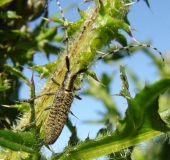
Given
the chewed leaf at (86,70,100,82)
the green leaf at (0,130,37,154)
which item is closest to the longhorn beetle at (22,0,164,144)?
the chewed leaf at (86,70,100,82)

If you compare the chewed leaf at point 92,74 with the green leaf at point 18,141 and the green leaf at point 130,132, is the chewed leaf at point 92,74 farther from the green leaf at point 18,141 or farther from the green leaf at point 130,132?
the green leaf at point 18,141

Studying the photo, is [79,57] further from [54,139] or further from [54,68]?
[54,139]

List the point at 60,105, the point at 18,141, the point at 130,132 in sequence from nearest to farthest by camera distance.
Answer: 1. the point at 18,141
2. the point at 130,132
3. the point at 60,105

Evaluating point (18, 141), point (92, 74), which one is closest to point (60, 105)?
point (92, 74)

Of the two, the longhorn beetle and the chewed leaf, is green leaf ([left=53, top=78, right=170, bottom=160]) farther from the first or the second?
the chewed leaf

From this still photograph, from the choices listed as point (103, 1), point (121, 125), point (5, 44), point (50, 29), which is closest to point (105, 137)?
point (121, 125)

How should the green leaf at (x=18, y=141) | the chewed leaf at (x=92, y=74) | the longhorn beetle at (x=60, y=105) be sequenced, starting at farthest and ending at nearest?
the chewed leaf at (x=92, y=74), the longhorn beetle at (x=60, y=105), the green leaf at (x=18, y=141)

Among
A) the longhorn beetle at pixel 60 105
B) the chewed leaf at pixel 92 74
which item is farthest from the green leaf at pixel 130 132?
the chewed leaf at pixel 92 74

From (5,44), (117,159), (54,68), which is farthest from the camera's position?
(5,44)

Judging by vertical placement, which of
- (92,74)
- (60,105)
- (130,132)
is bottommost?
(130,132)

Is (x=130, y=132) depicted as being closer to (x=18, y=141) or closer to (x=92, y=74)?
(x=92, y=74)

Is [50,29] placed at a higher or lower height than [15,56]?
higher
